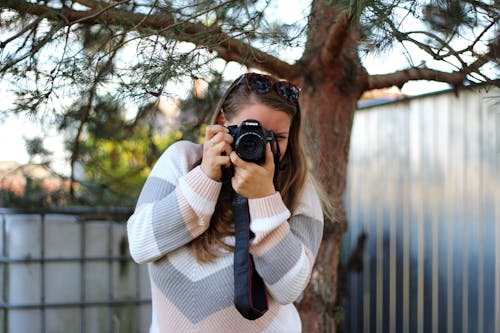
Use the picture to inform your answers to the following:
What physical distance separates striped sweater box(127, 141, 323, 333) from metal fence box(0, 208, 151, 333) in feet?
8.01

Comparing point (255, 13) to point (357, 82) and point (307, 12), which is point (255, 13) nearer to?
point (307, 12)

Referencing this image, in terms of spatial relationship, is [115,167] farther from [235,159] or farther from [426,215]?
[235,159]

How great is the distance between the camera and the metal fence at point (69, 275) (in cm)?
387

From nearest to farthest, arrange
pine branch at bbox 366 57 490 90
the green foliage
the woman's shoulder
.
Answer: the woman's shoulder
pine branch at bbox 366 57 490 90
the green foliage

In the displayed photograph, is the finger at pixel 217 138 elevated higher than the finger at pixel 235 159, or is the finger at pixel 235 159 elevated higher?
the finger at pixel 217 138

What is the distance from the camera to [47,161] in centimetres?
386

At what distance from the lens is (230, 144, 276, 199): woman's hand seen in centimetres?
159

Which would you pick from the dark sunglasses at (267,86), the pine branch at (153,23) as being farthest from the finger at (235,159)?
the pine branch at (153,23)

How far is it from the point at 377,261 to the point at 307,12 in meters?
2.93

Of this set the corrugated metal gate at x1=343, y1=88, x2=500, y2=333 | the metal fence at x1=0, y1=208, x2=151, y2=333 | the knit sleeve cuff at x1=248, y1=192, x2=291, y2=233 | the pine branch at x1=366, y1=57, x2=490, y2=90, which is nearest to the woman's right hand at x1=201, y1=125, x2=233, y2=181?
the knit sleeve cuff at x1=248, y1=192, x2=291, y2=233

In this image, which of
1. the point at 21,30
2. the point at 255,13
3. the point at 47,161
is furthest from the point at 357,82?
the point at 47,161

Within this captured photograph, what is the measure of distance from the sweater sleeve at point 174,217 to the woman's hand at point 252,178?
2.1 inches

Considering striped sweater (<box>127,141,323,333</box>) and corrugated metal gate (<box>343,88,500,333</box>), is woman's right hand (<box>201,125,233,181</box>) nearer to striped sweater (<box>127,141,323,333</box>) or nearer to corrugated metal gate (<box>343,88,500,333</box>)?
striped sweater (<box>127,141,323,333</box>)

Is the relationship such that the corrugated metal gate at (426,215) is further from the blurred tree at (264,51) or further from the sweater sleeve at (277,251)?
the sweater sleeve at (277,251)
